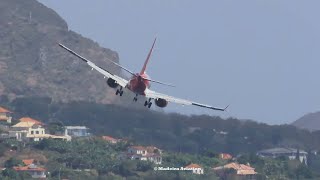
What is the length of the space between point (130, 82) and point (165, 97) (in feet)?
9.72

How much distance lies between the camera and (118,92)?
14512 cm

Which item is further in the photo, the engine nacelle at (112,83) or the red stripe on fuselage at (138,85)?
the red stripe on fuselage at (138,85)

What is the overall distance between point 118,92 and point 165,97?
345 cm

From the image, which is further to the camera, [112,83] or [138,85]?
[138,85]

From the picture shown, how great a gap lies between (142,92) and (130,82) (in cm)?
119

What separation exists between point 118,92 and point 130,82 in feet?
4.02

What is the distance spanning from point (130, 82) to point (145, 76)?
5.30 feet

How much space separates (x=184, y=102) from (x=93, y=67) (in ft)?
23.0

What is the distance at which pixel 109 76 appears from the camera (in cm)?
14450

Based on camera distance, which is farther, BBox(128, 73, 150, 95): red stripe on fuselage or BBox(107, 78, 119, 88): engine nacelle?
BBox(128, 73, 150, 95): red stripe on fuselage

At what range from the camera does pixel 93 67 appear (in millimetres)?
144750

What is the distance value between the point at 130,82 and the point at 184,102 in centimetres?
415

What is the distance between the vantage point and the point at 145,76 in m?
147
